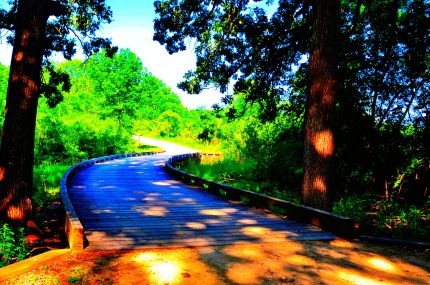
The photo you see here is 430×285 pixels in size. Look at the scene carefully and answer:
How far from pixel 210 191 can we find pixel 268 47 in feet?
18.6

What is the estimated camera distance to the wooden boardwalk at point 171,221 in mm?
6059

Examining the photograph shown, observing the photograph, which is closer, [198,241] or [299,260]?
[299,260]

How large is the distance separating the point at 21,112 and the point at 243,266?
5578mm

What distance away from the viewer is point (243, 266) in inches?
189

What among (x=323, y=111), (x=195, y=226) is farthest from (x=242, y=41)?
(x=195, y=226)

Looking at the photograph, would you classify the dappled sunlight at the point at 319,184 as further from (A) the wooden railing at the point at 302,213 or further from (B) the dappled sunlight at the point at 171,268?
(B) the dappled sunlight at the point at 171,268

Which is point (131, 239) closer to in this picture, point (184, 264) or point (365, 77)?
point (184, 264)

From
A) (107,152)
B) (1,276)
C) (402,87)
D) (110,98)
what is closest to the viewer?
(1,276)

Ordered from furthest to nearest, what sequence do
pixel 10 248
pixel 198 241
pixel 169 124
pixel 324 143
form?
pixel 169 124 < pixel 324 143 < pixel 10 248 < pixel 198 241

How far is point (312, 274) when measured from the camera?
15.0ft

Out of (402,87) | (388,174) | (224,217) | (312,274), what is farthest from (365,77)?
(312,274)

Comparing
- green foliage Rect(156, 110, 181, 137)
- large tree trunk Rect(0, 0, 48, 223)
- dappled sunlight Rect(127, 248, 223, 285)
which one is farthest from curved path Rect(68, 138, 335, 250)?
green foliage Rect(156, 110, 181, 137)

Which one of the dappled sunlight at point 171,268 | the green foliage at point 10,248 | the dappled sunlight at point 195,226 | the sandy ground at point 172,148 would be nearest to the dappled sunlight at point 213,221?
the dappled sunlight at point 195,226

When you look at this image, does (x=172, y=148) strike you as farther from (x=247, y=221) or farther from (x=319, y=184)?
(x=319, y=184)
